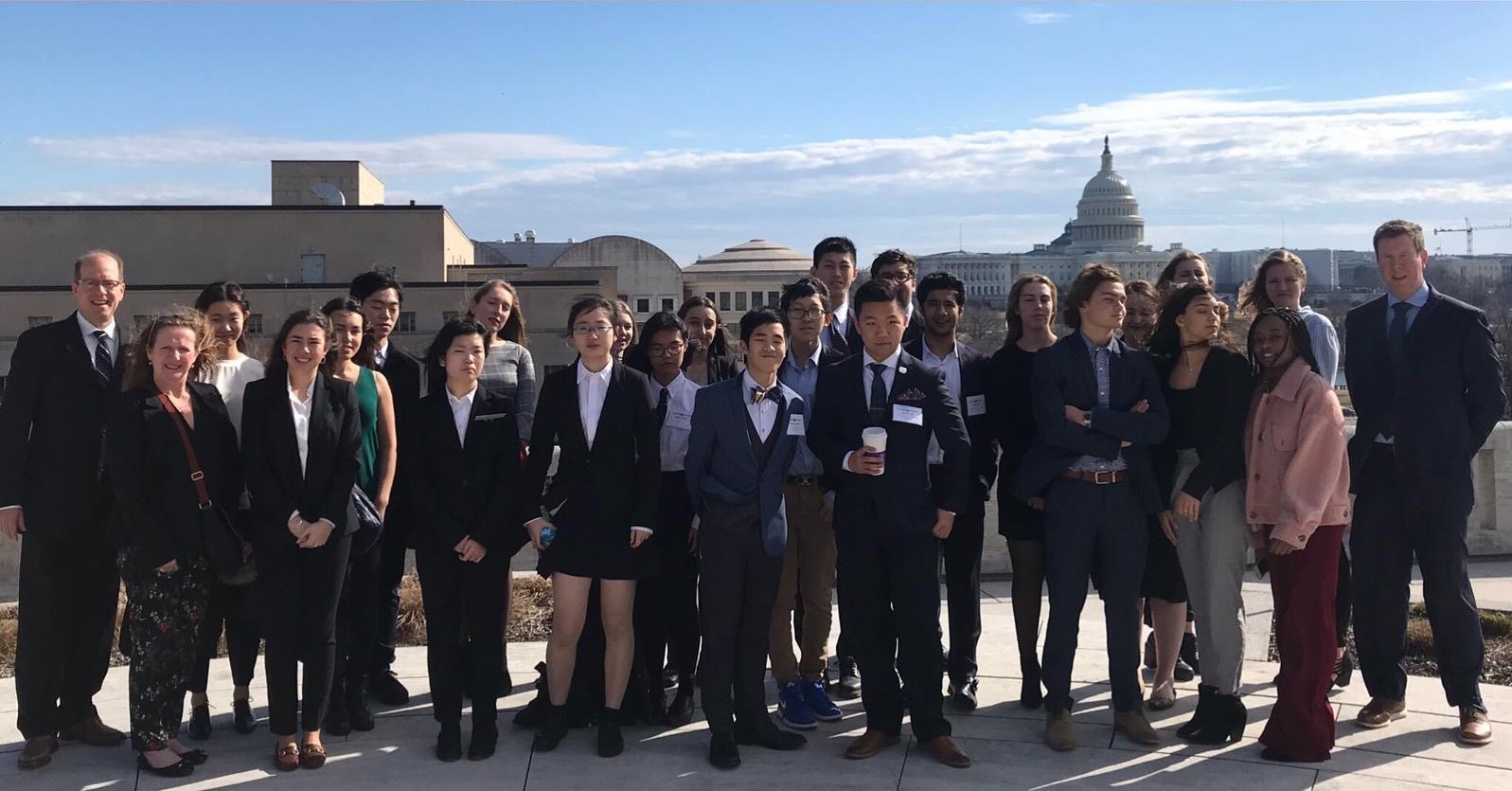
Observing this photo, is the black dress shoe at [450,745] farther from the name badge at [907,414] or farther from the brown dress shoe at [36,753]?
the name badge at [907,414]

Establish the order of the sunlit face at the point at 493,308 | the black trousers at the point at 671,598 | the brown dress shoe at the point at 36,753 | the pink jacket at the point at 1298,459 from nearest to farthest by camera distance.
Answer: the pink jacket at the point at 1298,459
the brown dress shoe at the point at 36,753
the black trousers at the point at 671,598
the sunlit face at the point at 493,308

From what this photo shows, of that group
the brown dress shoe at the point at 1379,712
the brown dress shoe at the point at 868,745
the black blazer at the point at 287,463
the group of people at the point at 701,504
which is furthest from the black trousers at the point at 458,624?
the brown dress shoe at the point at 1379,712

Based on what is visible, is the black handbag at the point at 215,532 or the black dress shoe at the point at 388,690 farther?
the black dress shoe at the point at 388,690

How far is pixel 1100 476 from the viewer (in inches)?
219

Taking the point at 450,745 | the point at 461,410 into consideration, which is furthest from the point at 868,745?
the point at 461,410

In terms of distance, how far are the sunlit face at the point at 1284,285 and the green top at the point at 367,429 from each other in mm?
4520

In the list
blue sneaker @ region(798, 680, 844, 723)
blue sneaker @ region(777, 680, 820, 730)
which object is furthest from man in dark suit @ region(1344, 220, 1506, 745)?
blue sneaker @ region(777, 680, 820, 730)

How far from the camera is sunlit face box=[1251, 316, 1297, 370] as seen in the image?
18.0ft

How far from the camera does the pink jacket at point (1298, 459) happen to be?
5.32 m

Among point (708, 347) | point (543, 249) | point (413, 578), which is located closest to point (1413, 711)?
point (708, 347)

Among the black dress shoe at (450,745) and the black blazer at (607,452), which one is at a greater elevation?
the black blazer at (607,452)

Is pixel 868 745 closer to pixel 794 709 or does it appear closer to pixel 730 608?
pixel 794 709

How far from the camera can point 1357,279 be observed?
186000 millimetres

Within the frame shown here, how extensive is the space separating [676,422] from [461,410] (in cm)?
98
